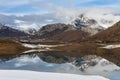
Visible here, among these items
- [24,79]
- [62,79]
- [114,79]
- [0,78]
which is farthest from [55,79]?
[114,79]

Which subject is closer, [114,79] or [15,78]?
[15,78]

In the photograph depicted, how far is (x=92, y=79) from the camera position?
24.2m

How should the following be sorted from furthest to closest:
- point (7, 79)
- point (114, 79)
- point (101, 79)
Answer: point (114, 79) < point (101, 79) < point (7, 79)

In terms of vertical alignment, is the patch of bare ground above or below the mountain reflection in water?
above

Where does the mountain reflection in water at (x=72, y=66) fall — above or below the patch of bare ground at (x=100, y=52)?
below

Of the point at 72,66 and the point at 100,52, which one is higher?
the point at 100,52

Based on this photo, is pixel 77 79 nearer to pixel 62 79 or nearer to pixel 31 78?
pixel 62 79

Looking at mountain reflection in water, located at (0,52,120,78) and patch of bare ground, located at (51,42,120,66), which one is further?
patch of bare ground, located at (51,42,120,66)

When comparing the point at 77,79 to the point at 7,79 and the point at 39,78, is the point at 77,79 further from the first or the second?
the point at 7,79

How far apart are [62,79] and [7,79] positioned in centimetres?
368

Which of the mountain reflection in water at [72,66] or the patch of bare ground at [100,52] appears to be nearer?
the mountain reflection in water at [72,66]

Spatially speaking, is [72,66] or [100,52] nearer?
→ [72,66]

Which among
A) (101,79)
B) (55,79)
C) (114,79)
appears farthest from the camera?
(114,79)

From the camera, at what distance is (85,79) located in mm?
23781
